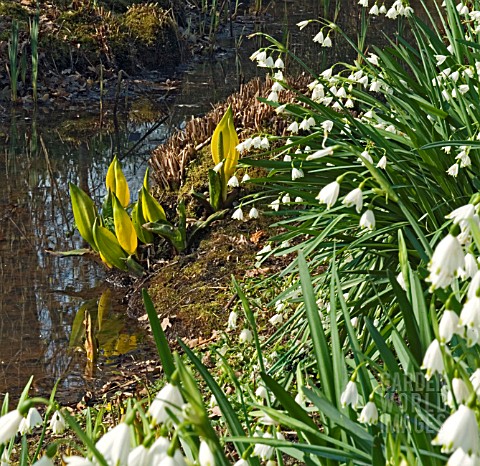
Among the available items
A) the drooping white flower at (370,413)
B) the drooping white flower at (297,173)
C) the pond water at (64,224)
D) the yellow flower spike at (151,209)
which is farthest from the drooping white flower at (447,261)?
the yellow flower spike at (151,209)

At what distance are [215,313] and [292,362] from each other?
1.32 metres

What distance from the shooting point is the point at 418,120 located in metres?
4.18

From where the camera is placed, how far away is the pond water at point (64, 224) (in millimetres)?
4898

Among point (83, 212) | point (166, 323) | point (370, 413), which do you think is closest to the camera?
point (370, 413)

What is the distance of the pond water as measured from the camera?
16.1ft

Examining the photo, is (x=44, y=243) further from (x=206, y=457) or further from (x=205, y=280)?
(x=206, y=457)

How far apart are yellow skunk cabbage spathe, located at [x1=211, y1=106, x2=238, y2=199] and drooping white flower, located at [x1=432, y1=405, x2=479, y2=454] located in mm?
4274

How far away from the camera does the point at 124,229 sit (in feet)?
18.0

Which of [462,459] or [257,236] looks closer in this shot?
[462,459]

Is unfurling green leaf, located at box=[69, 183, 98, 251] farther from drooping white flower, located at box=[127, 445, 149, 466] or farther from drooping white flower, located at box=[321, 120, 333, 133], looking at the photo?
drooping white flower, located at box=[127, 445, 149, 466]

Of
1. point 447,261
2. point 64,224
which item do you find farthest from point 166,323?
point 447,261

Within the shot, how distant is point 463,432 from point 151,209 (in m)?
4.29

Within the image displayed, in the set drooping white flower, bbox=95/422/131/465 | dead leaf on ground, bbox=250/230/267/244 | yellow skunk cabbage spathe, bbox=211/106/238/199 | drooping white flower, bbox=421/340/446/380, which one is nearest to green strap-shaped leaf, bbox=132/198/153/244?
yellow skunk cabbage spathe, bbox=211/106/238/199

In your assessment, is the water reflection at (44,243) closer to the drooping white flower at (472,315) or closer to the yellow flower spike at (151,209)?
the yellow flower spike at (151,209)
